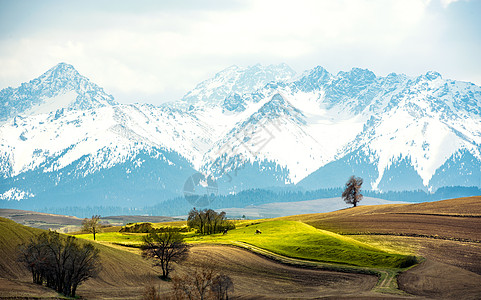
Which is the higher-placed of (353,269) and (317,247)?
(317,247)

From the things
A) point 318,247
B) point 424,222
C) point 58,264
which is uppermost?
point 424,222

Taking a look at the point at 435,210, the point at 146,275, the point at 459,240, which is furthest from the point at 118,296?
the point at 435,210

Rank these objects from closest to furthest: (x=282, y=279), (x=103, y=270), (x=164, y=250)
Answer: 1. (x=103, y=270)
2. (x=282, y=279)
3. (x=164, y=250)

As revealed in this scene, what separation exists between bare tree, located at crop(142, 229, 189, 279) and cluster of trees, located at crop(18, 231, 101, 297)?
18290 millimetres

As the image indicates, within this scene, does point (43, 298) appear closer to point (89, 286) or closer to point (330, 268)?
point (89, 286)

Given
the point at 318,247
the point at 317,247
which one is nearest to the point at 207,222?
the point at 317,247

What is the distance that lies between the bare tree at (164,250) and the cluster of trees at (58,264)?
18290mm

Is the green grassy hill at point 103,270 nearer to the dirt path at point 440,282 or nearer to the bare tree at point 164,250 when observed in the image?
the bare tree at point 164,250

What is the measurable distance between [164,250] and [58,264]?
1063 inches

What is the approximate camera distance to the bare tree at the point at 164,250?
348 ft

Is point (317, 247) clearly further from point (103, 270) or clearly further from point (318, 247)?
point (103, 270)

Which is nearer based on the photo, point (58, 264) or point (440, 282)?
point (58, 264)

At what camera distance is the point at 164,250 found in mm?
106750

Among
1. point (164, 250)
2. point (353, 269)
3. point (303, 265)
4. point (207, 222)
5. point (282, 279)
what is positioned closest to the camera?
point (282, 279)
